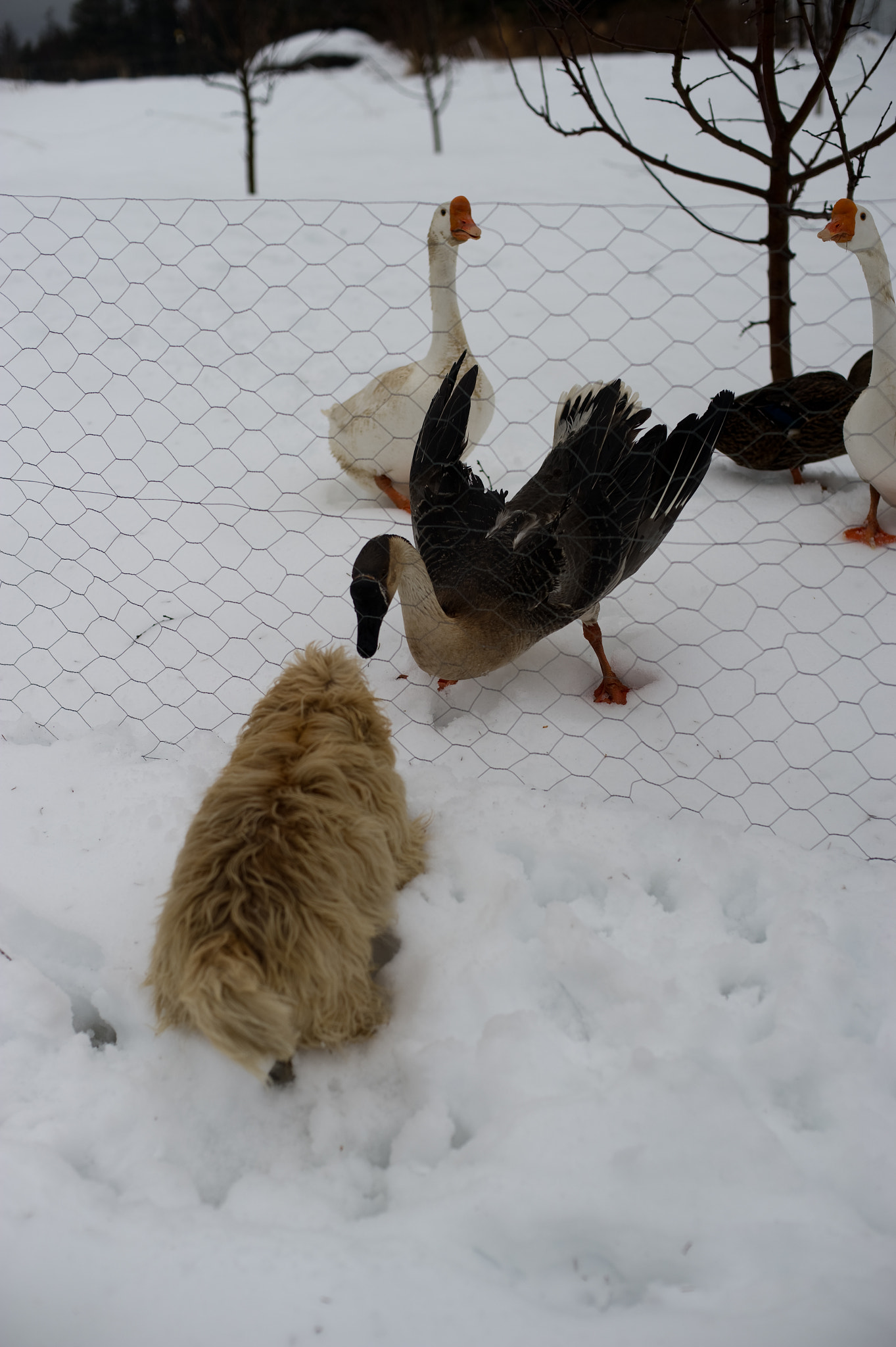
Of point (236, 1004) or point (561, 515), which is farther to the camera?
point (561, 515)

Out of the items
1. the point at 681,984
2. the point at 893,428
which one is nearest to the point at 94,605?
the point at 681,984

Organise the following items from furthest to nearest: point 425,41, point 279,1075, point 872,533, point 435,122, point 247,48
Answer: point 425,41 < point 435,122 < point 247,48 < point 872,533 < point 279,1075

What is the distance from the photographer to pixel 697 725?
194 centimetres

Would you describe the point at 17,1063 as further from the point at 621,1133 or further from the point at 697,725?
the point at 697,725

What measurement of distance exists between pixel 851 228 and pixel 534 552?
3.36ft

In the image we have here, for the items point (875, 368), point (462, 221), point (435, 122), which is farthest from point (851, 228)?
point (435, 122)

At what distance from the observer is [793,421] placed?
258 centimetres

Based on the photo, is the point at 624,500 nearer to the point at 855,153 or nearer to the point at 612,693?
the point at 612,693

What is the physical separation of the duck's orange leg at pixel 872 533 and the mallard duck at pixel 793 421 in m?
0.31

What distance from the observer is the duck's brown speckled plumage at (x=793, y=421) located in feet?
8.34

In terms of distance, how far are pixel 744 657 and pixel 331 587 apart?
3.73ft

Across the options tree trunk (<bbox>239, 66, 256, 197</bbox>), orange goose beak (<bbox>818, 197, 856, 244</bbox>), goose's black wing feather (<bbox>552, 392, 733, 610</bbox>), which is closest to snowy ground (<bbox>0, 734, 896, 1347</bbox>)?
goose's black wing feather (<bbox>552, 392, 733, 610</bbox>)

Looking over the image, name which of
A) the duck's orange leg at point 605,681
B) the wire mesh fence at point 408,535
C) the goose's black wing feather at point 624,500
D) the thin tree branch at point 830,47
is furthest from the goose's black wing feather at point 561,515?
the thin tree branch at point 830,47

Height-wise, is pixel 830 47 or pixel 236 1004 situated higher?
pixel 830 47
